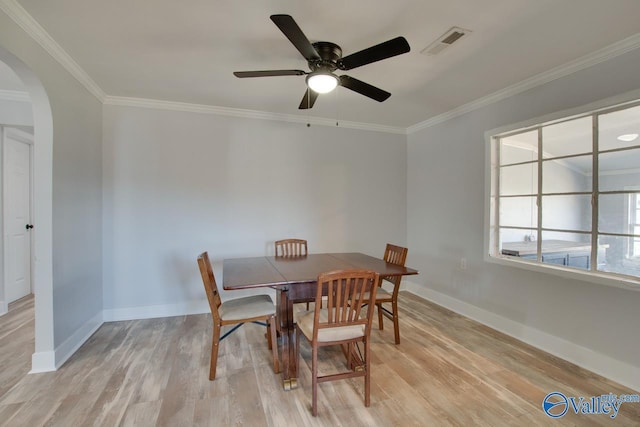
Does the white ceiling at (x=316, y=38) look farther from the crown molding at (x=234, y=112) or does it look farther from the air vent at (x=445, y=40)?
the crown molding at (x=234, y=112)

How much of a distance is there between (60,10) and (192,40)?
0.75 meters

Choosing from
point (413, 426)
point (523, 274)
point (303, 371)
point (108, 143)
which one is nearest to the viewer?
point (413, 426)

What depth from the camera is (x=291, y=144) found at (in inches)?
146

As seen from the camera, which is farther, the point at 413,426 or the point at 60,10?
the point at 60,10

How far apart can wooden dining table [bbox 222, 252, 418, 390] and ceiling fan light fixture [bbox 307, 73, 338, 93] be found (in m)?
1.35

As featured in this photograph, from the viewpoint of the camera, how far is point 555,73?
2.38 metres

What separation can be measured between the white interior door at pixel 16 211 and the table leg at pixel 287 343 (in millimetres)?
3591

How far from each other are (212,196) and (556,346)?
3.76m

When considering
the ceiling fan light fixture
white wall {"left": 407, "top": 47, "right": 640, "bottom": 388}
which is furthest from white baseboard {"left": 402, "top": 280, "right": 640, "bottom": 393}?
the ceiling fan light fixture

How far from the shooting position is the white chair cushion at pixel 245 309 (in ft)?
7.01

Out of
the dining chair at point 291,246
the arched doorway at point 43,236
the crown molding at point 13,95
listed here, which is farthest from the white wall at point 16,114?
the dining chair at point 291,246

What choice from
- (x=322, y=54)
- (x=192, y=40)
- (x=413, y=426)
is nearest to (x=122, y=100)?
(x=192, y=40)

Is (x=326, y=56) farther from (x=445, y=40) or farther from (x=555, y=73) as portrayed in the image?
(x=555, y=73)

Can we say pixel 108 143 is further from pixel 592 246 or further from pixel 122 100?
pixel 592 246
